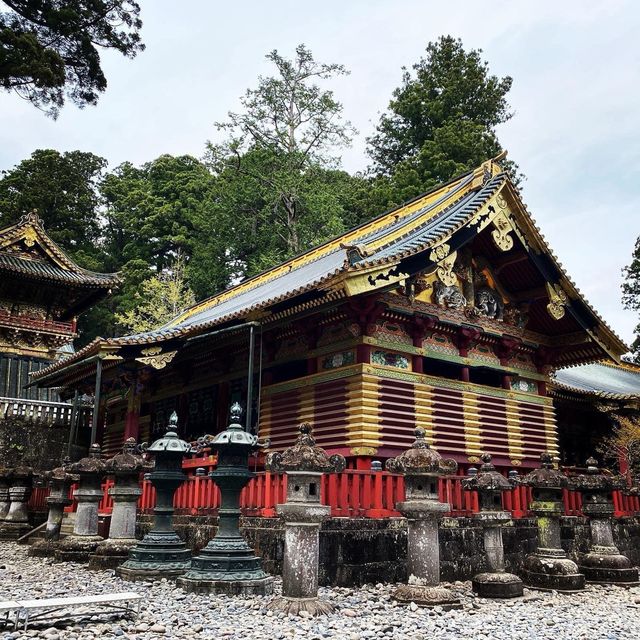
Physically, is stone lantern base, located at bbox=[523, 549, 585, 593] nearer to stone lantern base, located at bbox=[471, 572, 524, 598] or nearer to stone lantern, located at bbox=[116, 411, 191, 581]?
stone lantern base, located at bbox=[471, 572, 524, 598]

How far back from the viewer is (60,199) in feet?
137

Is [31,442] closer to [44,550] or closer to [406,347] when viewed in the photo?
[44,550]

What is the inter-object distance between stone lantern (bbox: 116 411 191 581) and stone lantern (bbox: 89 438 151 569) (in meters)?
0.89

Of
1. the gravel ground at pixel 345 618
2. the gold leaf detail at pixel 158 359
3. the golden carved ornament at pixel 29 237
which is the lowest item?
the gravel ground at pixel 345 618

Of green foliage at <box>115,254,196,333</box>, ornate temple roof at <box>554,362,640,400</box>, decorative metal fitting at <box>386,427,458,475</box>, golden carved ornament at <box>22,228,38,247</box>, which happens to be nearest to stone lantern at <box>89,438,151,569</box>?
decorative metal fitting at <box>386,427,458,475</box>

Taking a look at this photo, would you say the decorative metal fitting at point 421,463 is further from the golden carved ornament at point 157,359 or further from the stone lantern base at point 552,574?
the golden carved ornament at point 157,359

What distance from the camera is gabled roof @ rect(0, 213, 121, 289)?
2647cm

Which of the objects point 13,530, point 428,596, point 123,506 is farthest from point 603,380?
point 13,530

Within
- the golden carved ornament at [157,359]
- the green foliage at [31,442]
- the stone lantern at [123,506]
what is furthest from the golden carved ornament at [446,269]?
the green foliage at [31,442]

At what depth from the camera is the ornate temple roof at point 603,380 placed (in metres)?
18.7

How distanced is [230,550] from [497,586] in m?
3.50

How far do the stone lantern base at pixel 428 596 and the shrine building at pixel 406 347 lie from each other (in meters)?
4.05

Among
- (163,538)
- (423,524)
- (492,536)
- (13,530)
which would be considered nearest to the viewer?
(423,524)

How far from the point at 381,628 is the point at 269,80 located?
32.3m
